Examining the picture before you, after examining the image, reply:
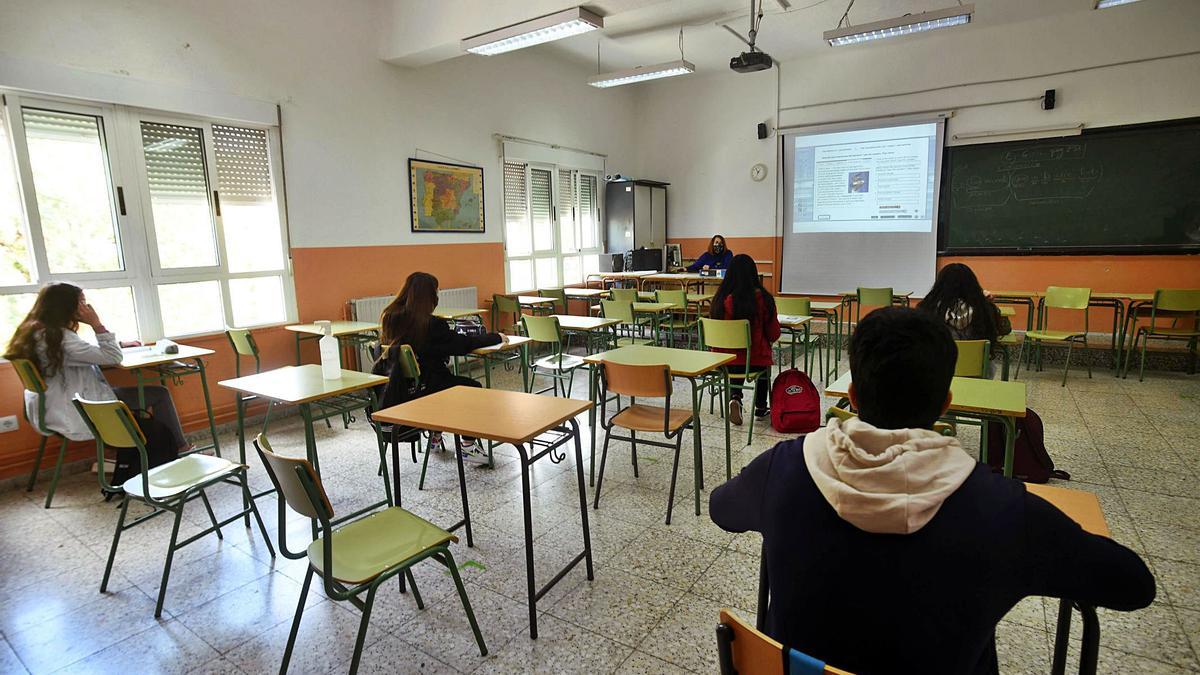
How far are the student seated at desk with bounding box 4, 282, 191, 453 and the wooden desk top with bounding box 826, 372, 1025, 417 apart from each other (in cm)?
391

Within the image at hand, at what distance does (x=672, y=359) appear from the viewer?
323cm

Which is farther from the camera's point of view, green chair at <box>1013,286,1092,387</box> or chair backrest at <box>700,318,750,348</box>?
green chair at <box>1013,286,1092,387</box>

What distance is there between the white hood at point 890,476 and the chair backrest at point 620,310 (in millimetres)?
4262

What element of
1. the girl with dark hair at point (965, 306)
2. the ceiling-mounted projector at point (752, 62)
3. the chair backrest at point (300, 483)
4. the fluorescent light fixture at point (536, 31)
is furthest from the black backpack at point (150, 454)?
the ceiling-mounted projector at point (752, 62)

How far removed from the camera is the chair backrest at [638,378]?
9.09 ft

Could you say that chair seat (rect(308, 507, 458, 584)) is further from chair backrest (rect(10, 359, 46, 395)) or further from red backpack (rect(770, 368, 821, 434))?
red backpack (rect(770, 368, 821, 434))

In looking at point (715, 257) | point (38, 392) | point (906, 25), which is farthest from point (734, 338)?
point (715, 257)

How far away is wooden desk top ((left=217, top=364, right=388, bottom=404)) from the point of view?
263 cm

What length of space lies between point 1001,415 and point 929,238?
591cm

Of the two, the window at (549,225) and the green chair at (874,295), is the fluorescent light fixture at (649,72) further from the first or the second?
the green chair at (874,295)

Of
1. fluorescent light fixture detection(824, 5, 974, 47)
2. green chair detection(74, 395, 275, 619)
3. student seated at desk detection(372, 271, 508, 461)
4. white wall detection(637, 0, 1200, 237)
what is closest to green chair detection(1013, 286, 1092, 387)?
white wall detection(637, 0, 1200, 237)

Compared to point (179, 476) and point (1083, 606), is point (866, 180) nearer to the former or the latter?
point (1083, 606)

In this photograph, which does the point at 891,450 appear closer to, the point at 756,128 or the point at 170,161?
the point at 170,161

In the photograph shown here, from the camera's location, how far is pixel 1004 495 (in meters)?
0.89
